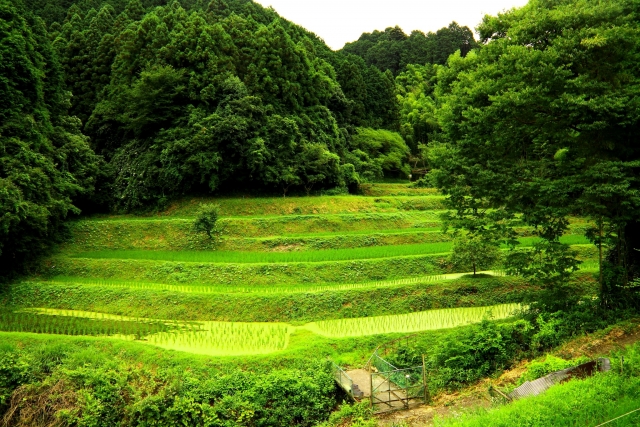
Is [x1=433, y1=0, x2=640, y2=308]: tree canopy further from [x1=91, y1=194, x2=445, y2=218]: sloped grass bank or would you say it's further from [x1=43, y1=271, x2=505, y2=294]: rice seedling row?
[x1=91, y1=194, x2=445, y2=218]: sloped grass bank

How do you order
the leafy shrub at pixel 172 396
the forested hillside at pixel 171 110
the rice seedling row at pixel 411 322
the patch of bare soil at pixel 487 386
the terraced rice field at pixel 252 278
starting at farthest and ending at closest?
the forested hillside at pixel 171 110 → the terraced rice field at pixel 252 278 → the rice seedling row at pixel 411 322 → the leafy shrub at pixel 172 396 → the patch of bare soil at pixel 487 386

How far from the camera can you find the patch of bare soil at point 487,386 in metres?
9.79

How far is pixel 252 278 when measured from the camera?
61.9 feet

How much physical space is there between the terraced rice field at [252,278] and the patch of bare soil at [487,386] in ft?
14.3

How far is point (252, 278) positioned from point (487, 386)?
10807 mm

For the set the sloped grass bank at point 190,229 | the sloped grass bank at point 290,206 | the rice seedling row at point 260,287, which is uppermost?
the sloped grass bank at point 290,206

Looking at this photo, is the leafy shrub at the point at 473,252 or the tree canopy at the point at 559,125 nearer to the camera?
the tree canopy at the point at 559,125

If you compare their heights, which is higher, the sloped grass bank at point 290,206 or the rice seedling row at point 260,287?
the sloped grass bank at point 290,206

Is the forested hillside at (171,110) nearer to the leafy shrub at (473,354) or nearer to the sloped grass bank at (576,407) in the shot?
the leafy shrub at (473,354)

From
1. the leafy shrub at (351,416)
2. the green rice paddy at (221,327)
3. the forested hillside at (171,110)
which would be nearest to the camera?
the leafy shrub at (351,416)

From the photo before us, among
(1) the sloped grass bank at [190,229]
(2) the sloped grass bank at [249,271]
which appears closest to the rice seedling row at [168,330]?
(2) the sloped grass bank at [249,271]

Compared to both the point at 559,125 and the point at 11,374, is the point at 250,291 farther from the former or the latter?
the point at 559,125

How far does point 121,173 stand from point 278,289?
1685 cm

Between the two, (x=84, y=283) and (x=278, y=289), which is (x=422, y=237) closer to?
(x=278, y=289)
